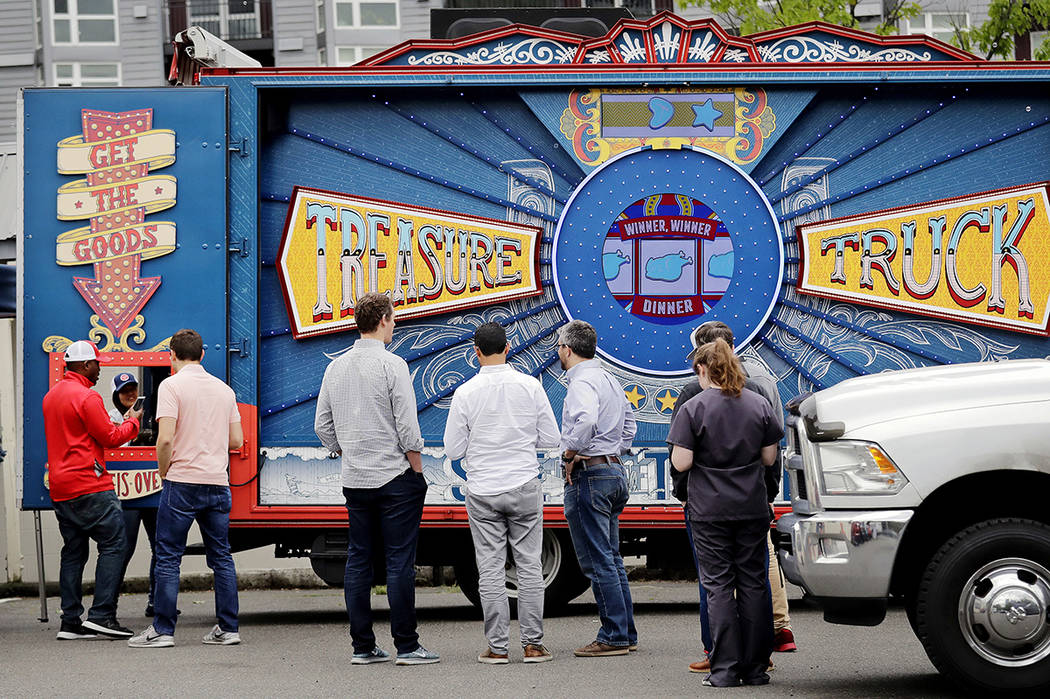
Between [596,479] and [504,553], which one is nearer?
[504,553]

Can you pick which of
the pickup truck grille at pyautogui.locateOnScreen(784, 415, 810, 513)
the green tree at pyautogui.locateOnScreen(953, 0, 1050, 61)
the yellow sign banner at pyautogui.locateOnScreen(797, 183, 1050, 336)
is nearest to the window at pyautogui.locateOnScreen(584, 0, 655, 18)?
the green tree at pyautogui.locateOnScreen(953, 0, 1050, 61)

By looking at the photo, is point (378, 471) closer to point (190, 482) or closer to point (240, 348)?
point (190, 482)

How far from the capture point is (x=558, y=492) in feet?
30.8

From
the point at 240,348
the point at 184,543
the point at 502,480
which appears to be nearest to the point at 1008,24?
the point at 240,348

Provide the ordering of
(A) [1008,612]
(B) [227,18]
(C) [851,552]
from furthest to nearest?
(B) [227,18]
(C) [851,552]
(A) [1008,612]

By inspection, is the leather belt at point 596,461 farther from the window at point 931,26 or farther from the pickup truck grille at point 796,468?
the window at point 931,26

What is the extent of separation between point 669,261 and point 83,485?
4068 millimetres

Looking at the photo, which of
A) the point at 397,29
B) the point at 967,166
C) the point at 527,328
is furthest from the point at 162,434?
the point at 397,29

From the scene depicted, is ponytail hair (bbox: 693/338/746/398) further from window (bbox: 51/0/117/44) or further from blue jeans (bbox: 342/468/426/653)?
window (bbox: 51/0/117/44)

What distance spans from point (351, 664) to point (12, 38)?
85.0ft

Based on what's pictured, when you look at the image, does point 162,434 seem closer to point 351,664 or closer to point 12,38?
point 351,664

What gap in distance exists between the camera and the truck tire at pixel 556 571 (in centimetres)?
950

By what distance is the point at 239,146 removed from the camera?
9539 millimetres

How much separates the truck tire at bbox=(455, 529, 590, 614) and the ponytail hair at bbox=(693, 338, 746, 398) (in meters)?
2.90
